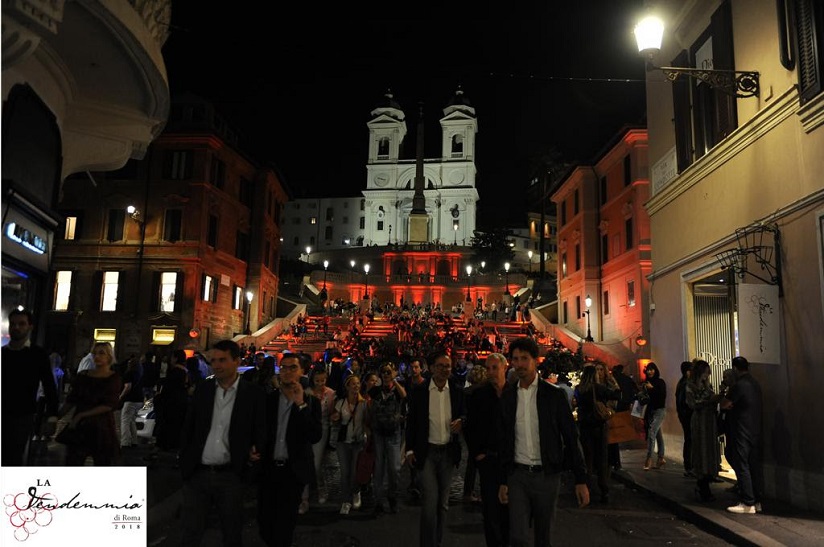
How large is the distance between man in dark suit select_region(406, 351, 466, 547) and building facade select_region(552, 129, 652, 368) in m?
23.1

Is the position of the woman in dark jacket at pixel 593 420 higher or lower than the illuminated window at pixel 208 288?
lower

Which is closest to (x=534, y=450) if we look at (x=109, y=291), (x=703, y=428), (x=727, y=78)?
(x=703, y=428)

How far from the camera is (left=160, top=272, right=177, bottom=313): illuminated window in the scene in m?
31.1

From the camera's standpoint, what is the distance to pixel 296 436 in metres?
5.33

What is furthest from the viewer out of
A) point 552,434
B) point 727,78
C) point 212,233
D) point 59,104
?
point 212,233

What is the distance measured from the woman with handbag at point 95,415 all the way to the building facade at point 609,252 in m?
24.6

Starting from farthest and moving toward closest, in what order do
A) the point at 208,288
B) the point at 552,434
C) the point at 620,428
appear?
the point at 208,288, the point at 620,428, the point at 552,434

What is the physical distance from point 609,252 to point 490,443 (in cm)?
3149

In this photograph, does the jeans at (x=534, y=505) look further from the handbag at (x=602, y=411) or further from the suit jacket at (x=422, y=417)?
the handbag at (x=602, y=411)

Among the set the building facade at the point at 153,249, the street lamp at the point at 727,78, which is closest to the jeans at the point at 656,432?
the street lamp at the point at 727,78

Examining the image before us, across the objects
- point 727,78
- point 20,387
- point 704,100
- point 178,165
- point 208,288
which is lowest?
point 20,387

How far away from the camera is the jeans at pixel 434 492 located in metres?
5.62

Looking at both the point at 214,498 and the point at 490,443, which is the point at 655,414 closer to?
the point at 490,443

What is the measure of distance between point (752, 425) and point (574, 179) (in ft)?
107
